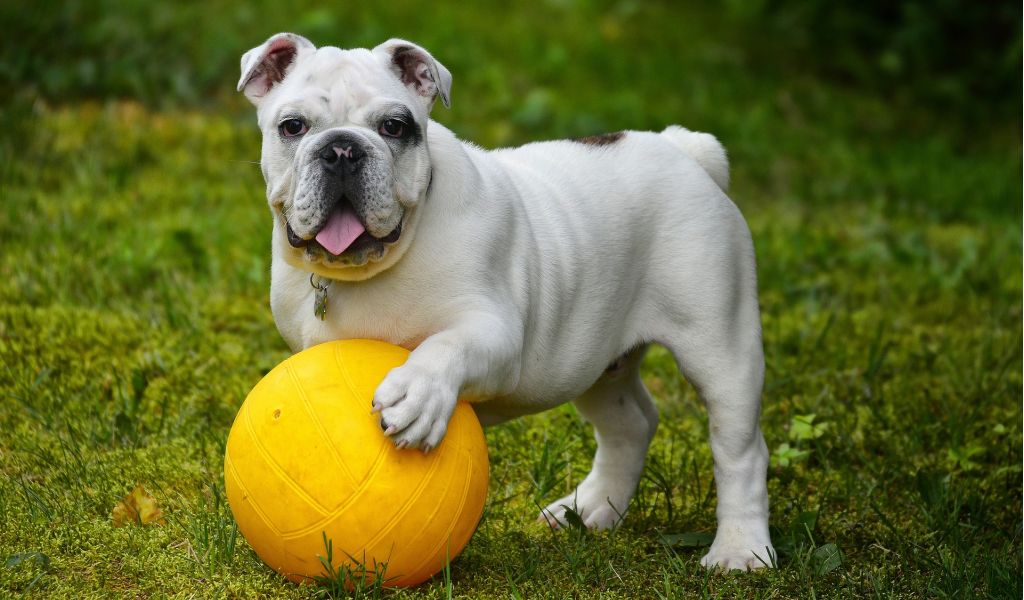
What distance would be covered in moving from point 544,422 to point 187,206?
3304 mm

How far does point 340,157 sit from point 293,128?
0.93ft

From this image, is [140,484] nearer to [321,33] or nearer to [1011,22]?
[321,33]

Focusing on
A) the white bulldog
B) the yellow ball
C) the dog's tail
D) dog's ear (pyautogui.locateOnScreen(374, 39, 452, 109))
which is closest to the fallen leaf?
the yellow ball

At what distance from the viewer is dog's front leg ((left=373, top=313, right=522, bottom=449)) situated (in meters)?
3.55

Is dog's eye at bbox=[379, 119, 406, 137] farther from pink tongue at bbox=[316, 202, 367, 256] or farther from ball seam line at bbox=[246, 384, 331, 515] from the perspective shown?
ball seam line at bbox=[246, 384, 331, 515]

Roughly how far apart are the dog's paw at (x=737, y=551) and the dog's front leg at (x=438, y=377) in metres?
1.18

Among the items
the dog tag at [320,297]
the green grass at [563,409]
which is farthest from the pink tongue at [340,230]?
the green grass at [563,409]

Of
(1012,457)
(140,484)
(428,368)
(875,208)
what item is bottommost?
(875,208)

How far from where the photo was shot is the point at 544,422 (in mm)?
5691

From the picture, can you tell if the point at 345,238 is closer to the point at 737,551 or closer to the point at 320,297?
the point at 320,297

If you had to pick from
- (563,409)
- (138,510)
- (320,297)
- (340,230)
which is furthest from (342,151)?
(563,409)

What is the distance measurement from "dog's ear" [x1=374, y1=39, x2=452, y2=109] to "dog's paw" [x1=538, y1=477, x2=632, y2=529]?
1.63 metres

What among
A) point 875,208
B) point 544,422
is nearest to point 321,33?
point 875,208

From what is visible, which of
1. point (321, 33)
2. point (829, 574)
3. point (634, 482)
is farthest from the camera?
point (321, 33)
